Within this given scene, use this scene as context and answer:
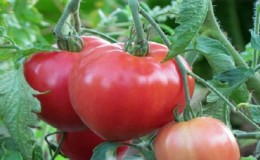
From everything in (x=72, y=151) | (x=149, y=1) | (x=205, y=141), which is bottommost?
(x=149, y=1)

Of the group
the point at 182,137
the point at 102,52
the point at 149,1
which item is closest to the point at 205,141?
the point at 182,137

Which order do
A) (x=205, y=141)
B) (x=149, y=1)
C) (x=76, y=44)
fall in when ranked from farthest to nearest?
(x=149, y=1) → (x=76, y=44) → (x=205, y=141)

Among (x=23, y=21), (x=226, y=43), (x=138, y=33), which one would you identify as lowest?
(x=23, y=21)

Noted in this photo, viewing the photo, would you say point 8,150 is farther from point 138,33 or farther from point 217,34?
point 217,34

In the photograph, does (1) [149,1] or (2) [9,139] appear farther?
(1) [149,1]

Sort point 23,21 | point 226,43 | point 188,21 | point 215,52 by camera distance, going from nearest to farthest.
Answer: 1. point 188,21
2. point 215,52
3. point 226,43
4. point 23,21

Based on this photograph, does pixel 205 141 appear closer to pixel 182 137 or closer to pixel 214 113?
pixel 182 137

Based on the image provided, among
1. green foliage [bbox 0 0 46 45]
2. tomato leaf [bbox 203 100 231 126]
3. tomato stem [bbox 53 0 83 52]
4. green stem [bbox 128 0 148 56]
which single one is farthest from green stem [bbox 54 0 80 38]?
green foliage [bbox 0 0 46 45]

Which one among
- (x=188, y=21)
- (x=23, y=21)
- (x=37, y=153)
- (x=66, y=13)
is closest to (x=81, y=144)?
(x=37, y=153)
